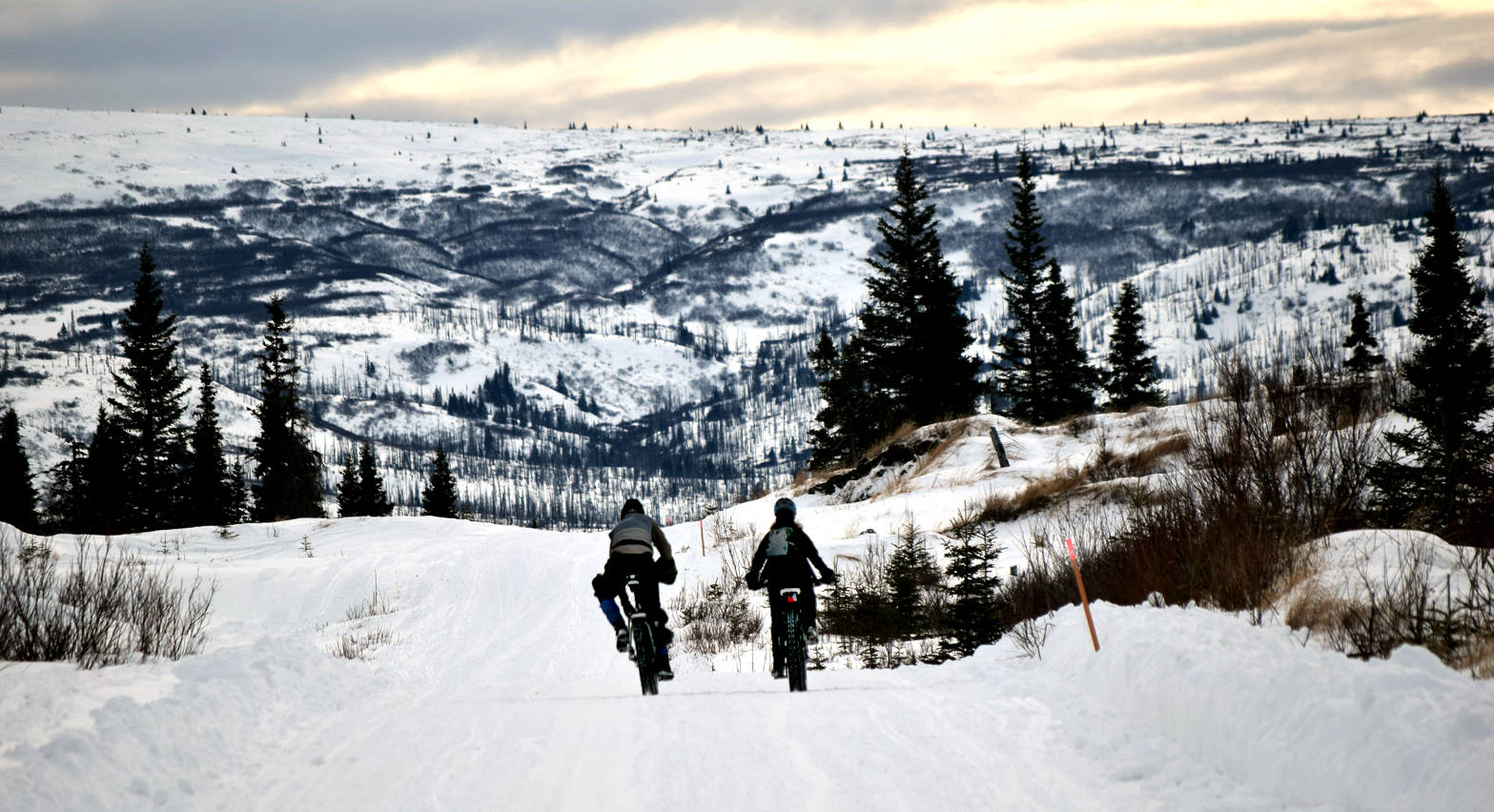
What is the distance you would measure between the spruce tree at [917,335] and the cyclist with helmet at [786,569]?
30683 mm

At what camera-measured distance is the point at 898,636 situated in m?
13.4

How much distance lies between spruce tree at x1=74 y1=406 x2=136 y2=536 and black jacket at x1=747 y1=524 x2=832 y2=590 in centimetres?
5040

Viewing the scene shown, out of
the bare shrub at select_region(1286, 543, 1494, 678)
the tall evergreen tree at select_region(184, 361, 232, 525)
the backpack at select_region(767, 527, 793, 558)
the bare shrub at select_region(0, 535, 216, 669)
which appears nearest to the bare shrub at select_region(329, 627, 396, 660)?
the bare shrub at select_region(0, 535, 216, 669)

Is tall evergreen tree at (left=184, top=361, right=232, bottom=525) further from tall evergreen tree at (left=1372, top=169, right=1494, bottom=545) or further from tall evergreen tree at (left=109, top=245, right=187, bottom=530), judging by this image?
tall evergreen tree at (left=1372, top=169, right=1494, bottom=545)

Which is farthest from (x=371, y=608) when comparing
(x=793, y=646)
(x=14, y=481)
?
(x=14, y=481)

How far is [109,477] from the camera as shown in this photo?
5250 centimetres

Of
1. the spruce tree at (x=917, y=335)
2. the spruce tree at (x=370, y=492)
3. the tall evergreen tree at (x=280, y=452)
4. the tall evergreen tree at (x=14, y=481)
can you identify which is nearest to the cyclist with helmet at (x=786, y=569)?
the spruce tree at (x=917, y=335)

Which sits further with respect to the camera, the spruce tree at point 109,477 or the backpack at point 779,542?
the spruce tree at point 109,477

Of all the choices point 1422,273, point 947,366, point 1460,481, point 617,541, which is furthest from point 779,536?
point 947,366

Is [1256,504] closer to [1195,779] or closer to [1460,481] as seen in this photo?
[1460,481]

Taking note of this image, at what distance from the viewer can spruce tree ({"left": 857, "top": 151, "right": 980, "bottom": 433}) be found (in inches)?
1610

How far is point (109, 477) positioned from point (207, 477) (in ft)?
16.4

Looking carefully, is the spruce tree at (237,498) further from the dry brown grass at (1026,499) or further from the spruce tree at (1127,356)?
the spruce tree at (1127,356)

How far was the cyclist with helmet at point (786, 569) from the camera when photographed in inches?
380
